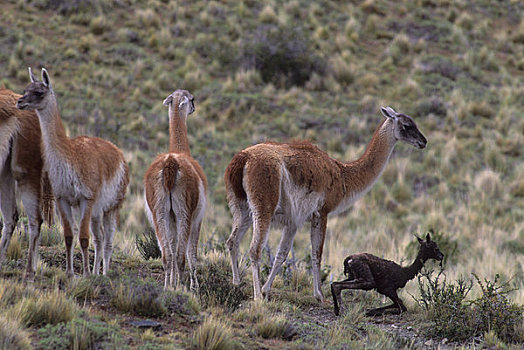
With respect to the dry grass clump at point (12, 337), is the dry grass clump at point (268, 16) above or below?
above

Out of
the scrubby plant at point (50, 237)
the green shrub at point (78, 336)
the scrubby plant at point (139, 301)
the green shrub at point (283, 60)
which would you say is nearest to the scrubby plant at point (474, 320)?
the scrubby plant at point (139, 301)

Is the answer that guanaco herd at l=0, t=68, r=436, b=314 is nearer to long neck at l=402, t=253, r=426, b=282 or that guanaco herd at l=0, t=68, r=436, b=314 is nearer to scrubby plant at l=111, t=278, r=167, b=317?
long neck at l=402, t=253, r=426, b=282

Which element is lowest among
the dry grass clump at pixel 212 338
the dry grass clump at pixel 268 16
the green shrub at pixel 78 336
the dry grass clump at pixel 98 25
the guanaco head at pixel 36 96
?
the dry grass clump at pixel 212 338

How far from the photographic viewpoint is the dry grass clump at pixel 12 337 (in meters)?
4.75

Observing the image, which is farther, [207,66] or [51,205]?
[207,66]

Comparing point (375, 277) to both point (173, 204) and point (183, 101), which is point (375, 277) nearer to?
point (173, 204)

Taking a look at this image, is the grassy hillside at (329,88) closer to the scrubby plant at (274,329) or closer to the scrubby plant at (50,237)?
the scrubby plant at (50,237)

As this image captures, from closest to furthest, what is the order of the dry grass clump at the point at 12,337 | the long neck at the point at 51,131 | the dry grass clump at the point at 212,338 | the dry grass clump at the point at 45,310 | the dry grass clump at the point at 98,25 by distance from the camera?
the dry grass clump at the point at 12,337 < the dry grass clump at the point at 212,338 < the dry grass clump at the point at 45,310 < the long neck at the point at 51,131 < the dry grass clump at the point at 98,25

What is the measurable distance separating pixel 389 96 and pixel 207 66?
6916 mm

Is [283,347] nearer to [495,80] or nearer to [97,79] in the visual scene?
[97,79]

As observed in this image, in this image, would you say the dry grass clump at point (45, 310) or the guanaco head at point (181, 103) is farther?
the guanaco head at point (181, 103)

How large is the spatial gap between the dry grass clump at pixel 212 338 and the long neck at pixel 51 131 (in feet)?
7.97

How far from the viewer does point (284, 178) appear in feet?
24.7

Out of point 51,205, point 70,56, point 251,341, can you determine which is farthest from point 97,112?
point 251,341
